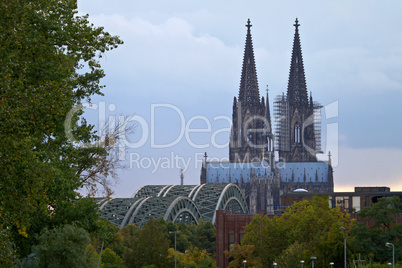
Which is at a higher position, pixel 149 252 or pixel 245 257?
pixel 149 252

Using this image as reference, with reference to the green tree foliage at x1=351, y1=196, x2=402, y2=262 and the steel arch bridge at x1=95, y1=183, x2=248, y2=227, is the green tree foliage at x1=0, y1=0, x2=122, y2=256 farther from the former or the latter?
the steel arch bridge at x1=95, y1=183, x2=248, y2=227

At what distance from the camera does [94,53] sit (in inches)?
1268

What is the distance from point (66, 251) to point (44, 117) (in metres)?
20.0

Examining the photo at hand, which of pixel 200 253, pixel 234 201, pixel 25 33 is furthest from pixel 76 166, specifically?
pixel 234 201

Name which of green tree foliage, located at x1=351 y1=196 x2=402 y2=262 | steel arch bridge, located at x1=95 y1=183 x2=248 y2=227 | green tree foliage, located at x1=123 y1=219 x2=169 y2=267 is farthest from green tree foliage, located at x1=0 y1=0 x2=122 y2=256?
steel arch bridge, located at x1=95 y1=183 x2=248 y2=227

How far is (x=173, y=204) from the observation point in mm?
144250

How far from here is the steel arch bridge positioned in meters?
143

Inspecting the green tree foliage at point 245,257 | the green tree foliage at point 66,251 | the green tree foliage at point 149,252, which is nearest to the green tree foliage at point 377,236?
the green tree foliage at point 245,257

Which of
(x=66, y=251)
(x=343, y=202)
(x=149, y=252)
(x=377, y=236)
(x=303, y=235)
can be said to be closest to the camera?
(x=66, y=251)

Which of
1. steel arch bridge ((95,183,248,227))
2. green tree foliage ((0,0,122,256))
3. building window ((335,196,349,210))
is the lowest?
steel arch bridge ((95,183,248,227))

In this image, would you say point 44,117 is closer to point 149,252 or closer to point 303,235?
point 303,235

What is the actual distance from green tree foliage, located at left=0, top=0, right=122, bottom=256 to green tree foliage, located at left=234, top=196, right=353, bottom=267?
121ft

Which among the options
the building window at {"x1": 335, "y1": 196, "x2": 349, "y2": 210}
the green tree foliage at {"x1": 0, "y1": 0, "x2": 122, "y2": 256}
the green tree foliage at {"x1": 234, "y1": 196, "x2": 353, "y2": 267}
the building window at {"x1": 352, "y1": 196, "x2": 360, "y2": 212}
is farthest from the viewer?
the building window at {"x1": 335, "y1": 196, "x2": 349, "y2": 210}

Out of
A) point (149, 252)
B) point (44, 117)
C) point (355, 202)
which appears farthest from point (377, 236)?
point (44, 117)
